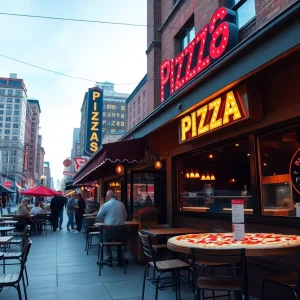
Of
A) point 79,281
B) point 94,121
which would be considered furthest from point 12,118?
point 79,281

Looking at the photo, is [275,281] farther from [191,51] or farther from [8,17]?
[8,17]

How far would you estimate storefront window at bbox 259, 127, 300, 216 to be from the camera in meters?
4.86

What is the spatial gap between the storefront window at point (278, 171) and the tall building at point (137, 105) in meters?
45.5

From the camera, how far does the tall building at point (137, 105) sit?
5466cm

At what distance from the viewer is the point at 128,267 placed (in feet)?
24.4

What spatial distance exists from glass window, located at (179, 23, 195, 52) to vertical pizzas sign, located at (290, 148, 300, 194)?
669cm

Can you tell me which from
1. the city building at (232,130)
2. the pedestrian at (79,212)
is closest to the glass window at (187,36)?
the city building at (232,130)

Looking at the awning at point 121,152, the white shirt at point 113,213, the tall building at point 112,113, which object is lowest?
the white shirt at point 113,213

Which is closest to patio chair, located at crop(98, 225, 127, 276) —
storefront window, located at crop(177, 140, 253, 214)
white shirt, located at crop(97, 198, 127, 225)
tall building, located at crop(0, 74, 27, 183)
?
white shirt, located at crop(97, 198, 127, 225)

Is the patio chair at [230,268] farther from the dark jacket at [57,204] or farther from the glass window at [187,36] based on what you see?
the dark jacket at [57,204]

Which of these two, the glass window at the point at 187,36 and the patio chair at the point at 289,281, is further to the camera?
the glass window at the point at 187,36

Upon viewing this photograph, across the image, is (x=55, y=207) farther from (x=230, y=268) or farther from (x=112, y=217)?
(x=230, y=268)

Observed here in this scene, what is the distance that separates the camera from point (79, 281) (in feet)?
20.5

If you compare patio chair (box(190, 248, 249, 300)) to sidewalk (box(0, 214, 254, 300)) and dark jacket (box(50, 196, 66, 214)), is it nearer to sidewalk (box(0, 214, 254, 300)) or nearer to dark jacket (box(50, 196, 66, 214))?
sidewalk (box(0, 214, 254, 300))
